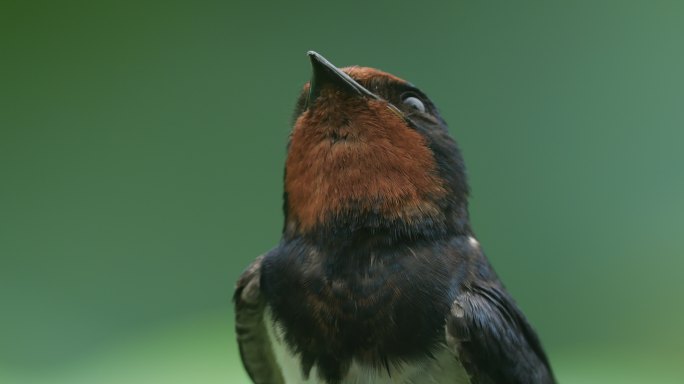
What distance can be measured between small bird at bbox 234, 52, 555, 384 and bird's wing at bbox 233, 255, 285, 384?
0.24 feet

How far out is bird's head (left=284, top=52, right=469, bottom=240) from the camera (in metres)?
1.35

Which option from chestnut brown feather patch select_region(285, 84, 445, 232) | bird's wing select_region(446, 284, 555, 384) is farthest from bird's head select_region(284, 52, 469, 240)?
bird's wing select_region(446, 284, 555, 384)

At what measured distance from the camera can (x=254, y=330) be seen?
5.26 ft

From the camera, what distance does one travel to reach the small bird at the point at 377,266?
130 cm

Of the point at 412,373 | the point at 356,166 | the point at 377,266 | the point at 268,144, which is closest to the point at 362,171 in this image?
the point at 356,166

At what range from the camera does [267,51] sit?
2697 millimetres

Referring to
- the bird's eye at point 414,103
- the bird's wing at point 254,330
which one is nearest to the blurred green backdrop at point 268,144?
the bird's wing at point 254,330

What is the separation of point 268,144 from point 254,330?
1.18 meters

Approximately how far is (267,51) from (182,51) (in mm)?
261

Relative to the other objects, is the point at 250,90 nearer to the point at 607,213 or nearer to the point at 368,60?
the point at 368,60

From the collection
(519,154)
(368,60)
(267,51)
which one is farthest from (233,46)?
(519,154)

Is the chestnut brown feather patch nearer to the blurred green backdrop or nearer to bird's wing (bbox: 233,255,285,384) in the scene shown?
bird's wing (bbox: 233,255,285,384)

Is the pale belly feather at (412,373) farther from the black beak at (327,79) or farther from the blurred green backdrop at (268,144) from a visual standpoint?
the blurred green backdrop at (268,144)

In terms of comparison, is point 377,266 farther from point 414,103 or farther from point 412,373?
point 414,103
